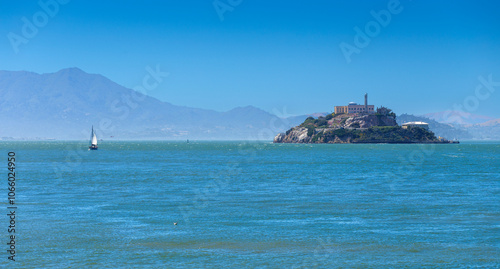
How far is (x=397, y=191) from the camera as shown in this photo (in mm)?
62406

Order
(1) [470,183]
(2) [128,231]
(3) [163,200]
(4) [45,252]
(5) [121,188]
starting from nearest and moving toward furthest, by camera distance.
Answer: (4) [45,252] < (2) [128,231] < (3) [163,200] < (5) [121,188] < (1) [470,183]

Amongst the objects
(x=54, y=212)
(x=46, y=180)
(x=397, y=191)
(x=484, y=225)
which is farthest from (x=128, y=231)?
(x=46, y=180)

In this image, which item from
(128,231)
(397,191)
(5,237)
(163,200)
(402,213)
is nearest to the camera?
(5,237)

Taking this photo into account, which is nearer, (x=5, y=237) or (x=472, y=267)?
(x=472, y=267)

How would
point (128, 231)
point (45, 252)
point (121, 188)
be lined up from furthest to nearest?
point (121, 188), point (128, 231), point (45, 252)

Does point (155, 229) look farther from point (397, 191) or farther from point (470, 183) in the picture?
point (470, 183)

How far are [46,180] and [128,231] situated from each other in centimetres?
4499

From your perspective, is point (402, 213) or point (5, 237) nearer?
point (5, 237)

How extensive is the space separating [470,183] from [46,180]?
188 feet

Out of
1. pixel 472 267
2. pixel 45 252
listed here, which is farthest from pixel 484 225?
pixel 45 252

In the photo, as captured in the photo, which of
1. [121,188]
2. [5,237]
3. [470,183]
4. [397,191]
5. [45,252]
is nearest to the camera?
[45,252]

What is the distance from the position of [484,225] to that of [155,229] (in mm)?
23045

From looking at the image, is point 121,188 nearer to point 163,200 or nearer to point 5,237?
point 163,200

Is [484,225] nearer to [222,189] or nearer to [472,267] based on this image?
[472,267]
